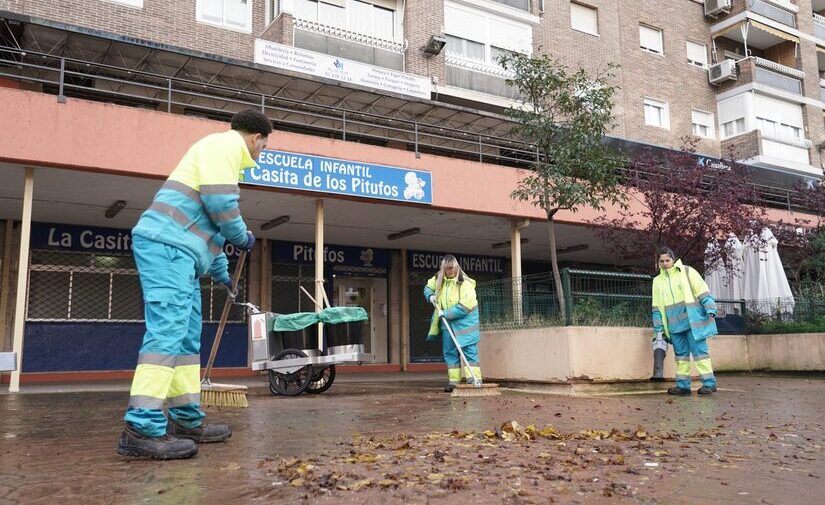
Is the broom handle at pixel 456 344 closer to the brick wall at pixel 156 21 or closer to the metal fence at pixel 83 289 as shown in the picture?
the metal fence at pixel 83 289

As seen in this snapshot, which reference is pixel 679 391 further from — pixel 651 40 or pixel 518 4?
pixel 651 40

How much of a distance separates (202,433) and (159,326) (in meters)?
0.87

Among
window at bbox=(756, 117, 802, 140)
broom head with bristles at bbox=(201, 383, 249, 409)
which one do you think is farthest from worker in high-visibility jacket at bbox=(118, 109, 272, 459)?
window at bbox=(756, 117, 802, 140)

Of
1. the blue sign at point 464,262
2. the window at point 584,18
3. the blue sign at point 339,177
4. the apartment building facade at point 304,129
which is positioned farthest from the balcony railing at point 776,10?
the blue sign at point 339,177

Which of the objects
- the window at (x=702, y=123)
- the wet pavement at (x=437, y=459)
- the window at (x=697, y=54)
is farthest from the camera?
the window at (x=697, y=54)

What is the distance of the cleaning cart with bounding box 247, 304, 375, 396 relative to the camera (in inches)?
341

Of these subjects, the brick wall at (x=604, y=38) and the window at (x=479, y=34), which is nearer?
the brick wall at (x=604, y=38)

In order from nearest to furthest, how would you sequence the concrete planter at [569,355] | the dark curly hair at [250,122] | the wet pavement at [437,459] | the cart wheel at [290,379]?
the wet pavement at [437,459], the dark curly hair at [250,122], the cart wheel at [290,379], the concrete planter at [569,355]

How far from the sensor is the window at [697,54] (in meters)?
25.4

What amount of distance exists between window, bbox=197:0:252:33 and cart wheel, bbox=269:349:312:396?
1015cm

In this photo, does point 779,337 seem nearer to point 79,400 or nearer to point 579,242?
point 579,242

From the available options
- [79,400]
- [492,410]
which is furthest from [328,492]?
[79,400]

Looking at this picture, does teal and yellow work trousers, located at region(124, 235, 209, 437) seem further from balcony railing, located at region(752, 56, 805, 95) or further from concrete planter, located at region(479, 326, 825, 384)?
balcony railing, located at region(752, 56, 805, 95)

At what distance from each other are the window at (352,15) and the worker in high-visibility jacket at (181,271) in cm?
1341
